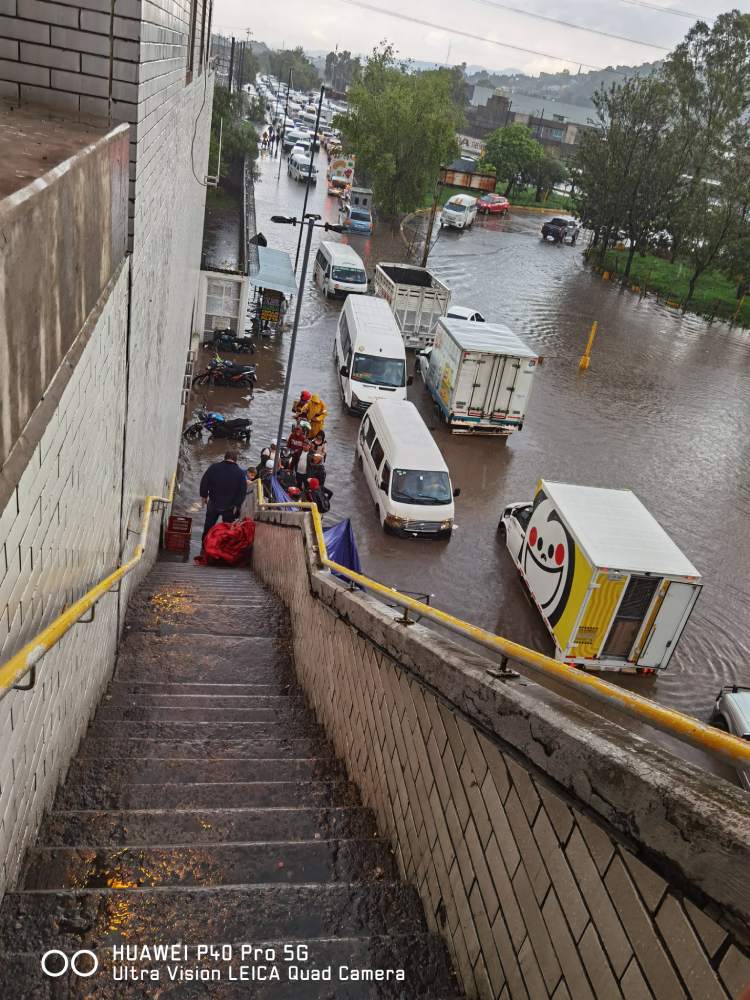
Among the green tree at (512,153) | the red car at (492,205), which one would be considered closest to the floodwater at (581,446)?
the red car at (492,205)

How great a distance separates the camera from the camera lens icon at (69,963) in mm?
2598

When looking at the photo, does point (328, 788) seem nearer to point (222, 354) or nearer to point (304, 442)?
point (304, 442)

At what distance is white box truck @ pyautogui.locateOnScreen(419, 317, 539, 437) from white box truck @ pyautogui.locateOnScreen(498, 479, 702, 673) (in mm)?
7091

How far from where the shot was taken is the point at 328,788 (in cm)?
445

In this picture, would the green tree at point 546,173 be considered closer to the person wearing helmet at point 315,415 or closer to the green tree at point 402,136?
the green tree at point 402,136

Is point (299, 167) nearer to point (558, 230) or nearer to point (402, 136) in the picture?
point (402, 136)

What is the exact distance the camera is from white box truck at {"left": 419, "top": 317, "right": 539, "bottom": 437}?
19.1 meters

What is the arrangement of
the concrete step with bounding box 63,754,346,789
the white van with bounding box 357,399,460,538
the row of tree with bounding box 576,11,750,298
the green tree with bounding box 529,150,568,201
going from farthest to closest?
the green tree with bounding box 529,150,568,201 → the row of tree with bounding box 576,11,750,298 → the white van with bounding box 357,399,460,538 → the concrete step with bounding box 63,754,346,789

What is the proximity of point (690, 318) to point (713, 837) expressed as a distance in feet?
134

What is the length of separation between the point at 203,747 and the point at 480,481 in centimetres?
1367

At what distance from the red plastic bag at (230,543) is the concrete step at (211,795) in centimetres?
784

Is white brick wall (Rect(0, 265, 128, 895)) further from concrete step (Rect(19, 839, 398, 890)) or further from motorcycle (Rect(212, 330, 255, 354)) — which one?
motorcycle (Rect(212, 330, 255, 354))

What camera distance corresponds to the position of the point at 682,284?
43531mm

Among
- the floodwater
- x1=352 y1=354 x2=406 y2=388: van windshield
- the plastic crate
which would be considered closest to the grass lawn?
the floodwater
